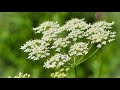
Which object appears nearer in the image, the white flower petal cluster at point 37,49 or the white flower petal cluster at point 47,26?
the white flower petal cluster at point 37,49

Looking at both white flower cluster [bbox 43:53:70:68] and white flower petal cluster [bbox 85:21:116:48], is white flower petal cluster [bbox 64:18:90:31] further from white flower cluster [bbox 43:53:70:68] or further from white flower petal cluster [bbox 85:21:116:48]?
white flower cluster [bbox 43:53:70:68]

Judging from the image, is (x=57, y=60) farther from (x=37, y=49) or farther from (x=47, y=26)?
(x=47, y=26)

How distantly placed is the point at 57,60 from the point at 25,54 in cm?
24

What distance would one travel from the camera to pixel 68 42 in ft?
6.98

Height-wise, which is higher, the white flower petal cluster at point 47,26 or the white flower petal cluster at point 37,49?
the white flower petal cluster at point 47,26

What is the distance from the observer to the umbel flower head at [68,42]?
208 centimetres

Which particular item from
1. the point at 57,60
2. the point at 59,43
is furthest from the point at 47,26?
the point at 57,60

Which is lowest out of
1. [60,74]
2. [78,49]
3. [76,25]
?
[60,74]

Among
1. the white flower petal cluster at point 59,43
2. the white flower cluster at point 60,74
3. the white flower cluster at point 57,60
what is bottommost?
the white flower cluster at point 60,74

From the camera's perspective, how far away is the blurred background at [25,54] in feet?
7.20

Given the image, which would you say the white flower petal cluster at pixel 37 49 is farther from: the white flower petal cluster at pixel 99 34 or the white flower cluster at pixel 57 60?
the white flower petal cluster at pixel 99 34

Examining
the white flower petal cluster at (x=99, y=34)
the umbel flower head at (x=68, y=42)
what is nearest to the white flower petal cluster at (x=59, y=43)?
the umbel flower head at (x=68, y=42)
